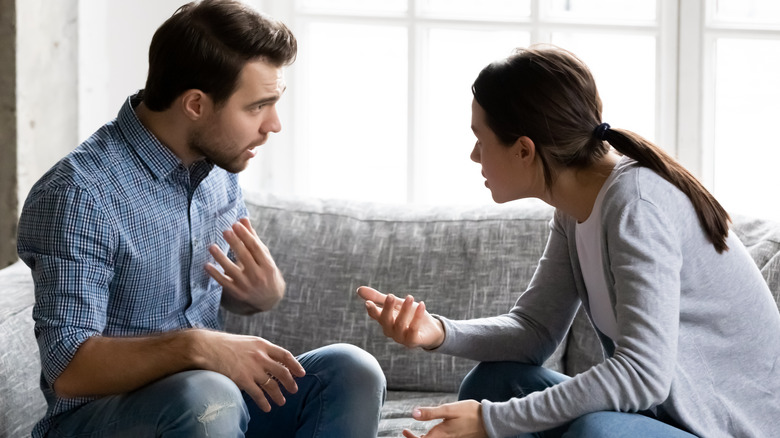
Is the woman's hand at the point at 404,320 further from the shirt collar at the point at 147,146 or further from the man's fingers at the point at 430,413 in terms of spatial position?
the shirt collar at the point at 147,146

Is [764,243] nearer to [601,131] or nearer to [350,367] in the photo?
[601,131]

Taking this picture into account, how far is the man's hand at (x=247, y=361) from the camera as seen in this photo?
1.54 m

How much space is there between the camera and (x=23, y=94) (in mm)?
2328

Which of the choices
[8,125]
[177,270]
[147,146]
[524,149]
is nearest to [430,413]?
[524,149]

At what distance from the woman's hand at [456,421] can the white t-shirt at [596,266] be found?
264 millimetres

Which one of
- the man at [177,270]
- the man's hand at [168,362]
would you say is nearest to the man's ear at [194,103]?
the man at [177,270]

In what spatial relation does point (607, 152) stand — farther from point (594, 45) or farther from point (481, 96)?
point (594, 45)

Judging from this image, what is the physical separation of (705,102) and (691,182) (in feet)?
4.40

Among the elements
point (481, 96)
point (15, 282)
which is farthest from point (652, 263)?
point (15, 282)

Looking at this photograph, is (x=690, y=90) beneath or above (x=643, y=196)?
above

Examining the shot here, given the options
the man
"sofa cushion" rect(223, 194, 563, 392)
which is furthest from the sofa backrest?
the man

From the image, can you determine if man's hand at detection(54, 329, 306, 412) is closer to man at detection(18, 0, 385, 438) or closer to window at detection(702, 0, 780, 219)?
man at detection(18, 0, 385, 438)

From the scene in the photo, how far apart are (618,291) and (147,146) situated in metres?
0.84

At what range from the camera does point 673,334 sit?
4.66ft
